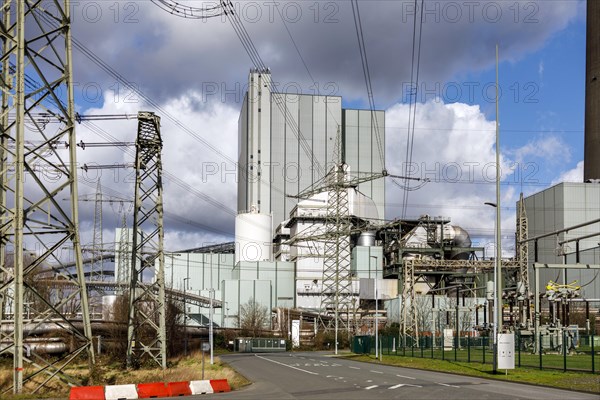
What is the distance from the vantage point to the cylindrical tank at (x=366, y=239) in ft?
438

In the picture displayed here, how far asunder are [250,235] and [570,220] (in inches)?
2175

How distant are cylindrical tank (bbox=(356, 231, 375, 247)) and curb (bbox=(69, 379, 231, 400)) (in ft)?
339

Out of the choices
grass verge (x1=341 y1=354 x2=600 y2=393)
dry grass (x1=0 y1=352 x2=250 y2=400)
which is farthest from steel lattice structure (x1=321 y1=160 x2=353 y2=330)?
grass verge (x1=341 y1=354 x2=600 y2=393)

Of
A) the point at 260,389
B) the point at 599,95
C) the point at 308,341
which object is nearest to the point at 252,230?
the point at 308,341

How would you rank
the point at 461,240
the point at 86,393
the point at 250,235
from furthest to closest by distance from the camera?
the point at 250,235 < the point at 461,240 < the point at 86,393

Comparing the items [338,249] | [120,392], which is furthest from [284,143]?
[120,392]

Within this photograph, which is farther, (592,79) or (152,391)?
(592,79)

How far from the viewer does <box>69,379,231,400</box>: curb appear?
27609 millimetres

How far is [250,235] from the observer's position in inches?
5404

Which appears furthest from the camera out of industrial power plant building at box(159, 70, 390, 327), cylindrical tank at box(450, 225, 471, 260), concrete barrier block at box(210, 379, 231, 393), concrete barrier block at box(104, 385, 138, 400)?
cylindrical tank at box(450, 225, 471, 260)

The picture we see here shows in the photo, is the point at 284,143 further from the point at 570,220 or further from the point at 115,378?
the point at 115,378

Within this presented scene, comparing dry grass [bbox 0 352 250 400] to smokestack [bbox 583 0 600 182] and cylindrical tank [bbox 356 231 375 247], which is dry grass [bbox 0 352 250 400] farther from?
cylindrical tank [bbox 356 231 375 247]

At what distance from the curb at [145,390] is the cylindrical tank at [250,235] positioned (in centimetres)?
10552

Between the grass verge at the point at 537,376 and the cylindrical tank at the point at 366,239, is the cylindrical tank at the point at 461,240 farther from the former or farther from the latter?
the grass verge at the point at 537,376
